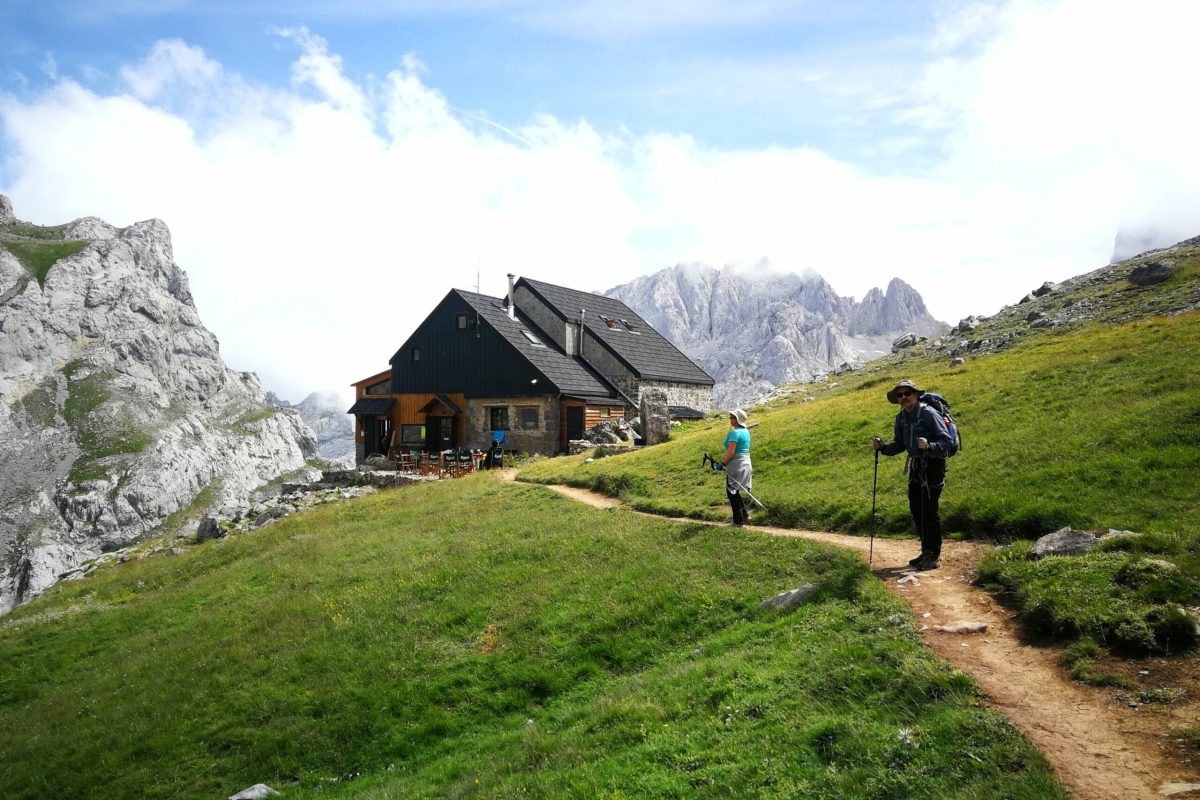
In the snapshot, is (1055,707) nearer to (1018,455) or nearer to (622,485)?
(1018,455)

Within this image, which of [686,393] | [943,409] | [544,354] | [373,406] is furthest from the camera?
[686,393]

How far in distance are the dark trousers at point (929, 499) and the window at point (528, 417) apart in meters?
32.8

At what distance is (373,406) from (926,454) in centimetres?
4432

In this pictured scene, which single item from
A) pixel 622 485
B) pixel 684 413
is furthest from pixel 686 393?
pixel 622 485

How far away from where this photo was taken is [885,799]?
5.84 m

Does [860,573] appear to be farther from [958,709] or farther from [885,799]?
[885,799]

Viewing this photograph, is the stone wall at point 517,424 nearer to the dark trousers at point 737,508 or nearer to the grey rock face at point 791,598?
the dark trousers at point 737,508

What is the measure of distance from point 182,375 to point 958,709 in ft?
733

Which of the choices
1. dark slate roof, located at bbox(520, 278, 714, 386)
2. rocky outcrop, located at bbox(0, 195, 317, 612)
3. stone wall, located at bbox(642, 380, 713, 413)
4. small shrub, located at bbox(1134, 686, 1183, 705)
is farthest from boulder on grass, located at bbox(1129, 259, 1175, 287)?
rocky outcrop, located at bbox(0, 195, 317, 612)

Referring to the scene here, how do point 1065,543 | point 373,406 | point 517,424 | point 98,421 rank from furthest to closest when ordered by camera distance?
1. point 98,421
2. point 373,406
3. point 517,424
4. point 1065,543

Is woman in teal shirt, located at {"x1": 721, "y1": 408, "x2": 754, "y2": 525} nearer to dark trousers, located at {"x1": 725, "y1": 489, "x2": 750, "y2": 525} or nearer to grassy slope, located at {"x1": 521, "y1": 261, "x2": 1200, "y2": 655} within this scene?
dark trousers, located at {"x1": 725, "y1": 489, "x2": 750, "y2": 525}

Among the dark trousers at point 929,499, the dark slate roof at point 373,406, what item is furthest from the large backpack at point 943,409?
the dark slate roof at point 373,406

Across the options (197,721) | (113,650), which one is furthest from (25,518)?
(197,721)

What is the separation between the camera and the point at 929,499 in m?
11.4
